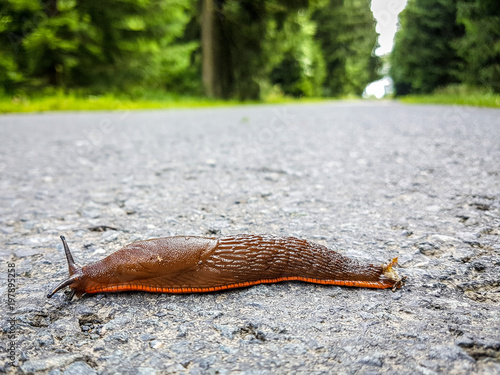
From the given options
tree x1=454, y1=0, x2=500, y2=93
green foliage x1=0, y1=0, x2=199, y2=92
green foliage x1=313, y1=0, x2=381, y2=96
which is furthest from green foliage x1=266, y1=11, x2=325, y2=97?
tree x1=454, y1=0, x2=500, y2=93

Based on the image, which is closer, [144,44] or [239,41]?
[144,44]

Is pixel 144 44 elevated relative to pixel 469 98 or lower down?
elevated

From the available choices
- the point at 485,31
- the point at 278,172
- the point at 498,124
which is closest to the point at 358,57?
the point at 485,31

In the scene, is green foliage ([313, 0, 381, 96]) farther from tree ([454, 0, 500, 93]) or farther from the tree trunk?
tree ([454, 0, 500, 93])

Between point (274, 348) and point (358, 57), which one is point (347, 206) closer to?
point (274, 348)

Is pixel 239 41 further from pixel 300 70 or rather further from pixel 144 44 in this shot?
pixel 300 70

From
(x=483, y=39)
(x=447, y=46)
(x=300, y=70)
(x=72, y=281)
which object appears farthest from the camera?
(x=300, y=70)

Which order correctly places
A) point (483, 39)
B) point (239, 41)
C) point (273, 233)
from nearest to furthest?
point (273, 233), point (483, 39), point (239, 41)

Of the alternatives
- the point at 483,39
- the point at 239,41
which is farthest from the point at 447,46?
the point at 239,41
